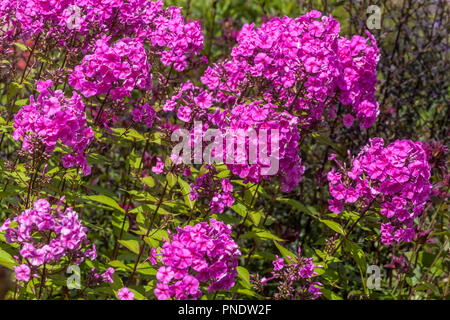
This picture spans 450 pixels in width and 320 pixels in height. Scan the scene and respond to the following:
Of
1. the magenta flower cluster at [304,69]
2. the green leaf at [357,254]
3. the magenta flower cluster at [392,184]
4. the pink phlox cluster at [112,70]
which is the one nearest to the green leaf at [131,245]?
the pink phlox cluster at [112,70]

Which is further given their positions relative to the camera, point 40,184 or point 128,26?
point 128,26

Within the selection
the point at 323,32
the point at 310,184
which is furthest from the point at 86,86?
the point at 310,184

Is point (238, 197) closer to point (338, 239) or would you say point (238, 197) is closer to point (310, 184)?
point (338, 239)

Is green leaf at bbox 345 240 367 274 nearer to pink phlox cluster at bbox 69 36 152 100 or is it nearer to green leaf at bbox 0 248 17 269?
pink phlox cluster at bbox 69 36 152 100

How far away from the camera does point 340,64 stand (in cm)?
324

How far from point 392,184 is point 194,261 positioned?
4.03 ft

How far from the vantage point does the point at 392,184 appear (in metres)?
2.95

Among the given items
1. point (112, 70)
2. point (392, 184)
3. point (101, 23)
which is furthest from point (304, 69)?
→ point (101, 23)

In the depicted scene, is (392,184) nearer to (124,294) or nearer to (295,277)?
(295,277)

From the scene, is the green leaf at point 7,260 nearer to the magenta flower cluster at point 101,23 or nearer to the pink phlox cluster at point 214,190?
the pink phlox cluster at point 214,190

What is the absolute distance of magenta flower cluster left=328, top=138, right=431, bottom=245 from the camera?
291cm

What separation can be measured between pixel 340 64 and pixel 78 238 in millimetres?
1799

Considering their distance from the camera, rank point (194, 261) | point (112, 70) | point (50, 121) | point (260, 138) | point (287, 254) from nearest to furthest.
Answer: point (194, 261), point (50, 121), point (260, 138), point (112, 70), point (287, 254)

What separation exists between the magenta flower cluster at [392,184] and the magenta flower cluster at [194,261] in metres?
0.99
